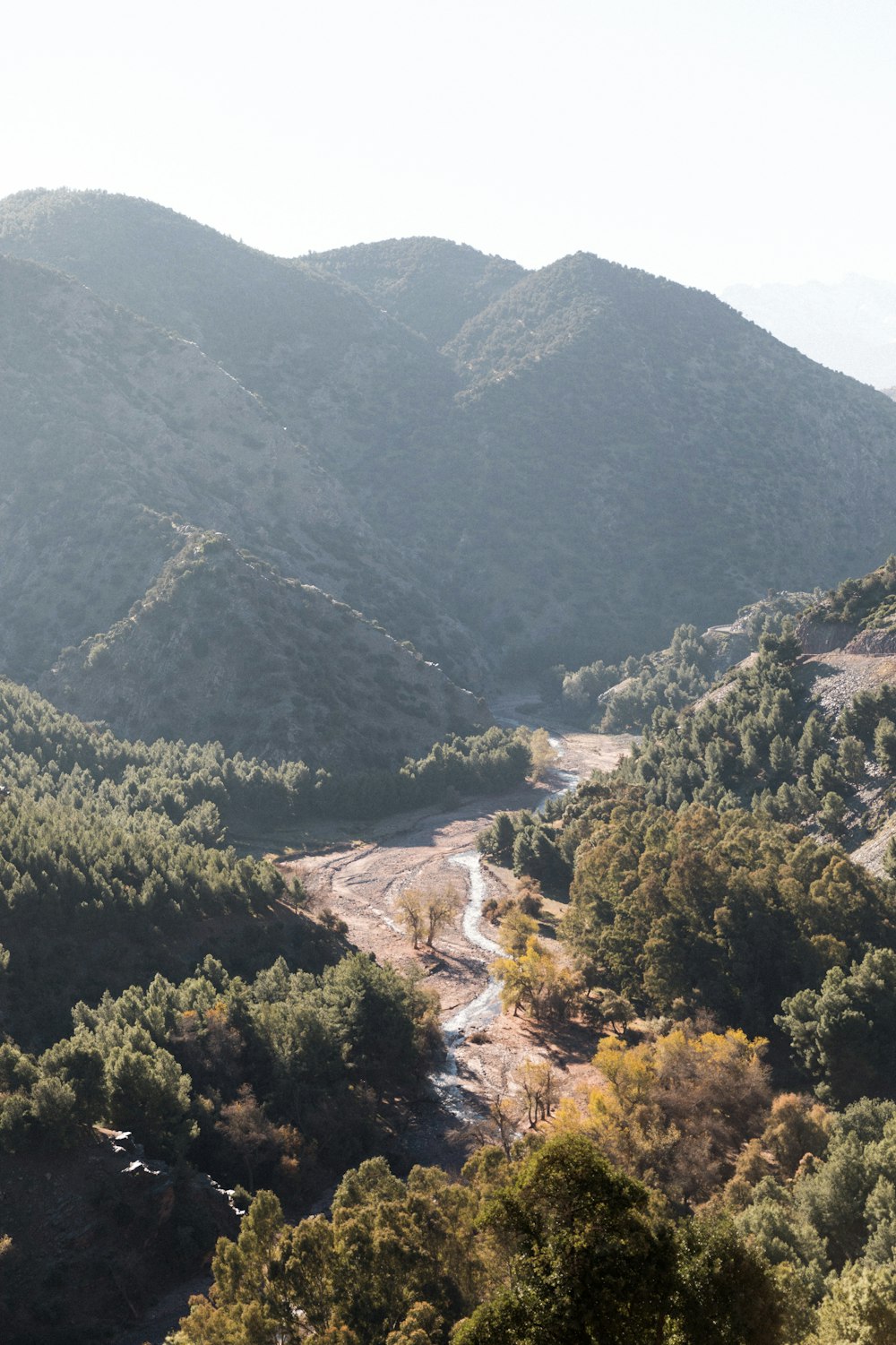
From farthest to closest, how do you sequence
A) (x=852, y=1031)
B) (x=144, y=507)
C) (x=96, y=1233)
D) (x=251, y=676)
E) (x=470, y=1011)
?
1. (x=144, y=507)
2. (x=251, y=676)
3. (x=470, y=1011)
4. (x=852, y=1031)
5. (x=96, y=1233)

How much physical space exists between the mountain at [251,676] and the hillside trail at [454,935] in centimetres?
1785

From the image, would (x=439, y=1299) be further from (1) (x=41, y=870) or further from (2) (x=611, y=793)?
(2) (x=611, y=793)

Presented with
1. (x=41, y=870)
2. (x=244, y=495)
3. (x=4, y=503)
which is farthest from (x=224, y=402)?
(x=41, y=870)

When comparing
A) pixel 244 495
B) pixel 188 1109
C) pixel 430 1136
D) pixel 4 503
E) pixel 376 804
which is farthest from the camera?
pixel 244 495

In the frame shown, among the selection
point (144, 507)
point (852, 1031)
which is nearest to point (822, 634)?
point (852, 1031)

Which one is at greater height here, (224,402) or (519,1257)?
(224,402)

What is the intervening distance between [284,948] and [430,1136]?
20563 mm

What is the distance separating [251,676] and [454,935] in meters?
59.6

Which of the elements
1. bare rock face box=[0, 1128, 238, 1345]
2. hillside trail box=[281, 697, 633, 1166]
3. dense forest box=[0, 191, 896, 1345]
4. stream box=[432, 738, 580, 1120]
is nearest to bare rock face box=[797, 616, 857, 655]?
dense forest box=[0, 191, 896, 1345]

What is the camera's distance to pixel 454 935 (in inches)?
3285

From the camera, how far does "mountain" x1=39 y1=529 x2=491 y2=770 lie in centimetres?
12875

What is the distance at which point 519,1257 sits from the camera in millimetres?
19812

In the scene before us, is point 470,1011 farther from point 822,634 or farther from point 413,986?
point 822,634

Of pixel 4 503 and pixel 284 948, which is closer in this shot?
pixel 284 948
